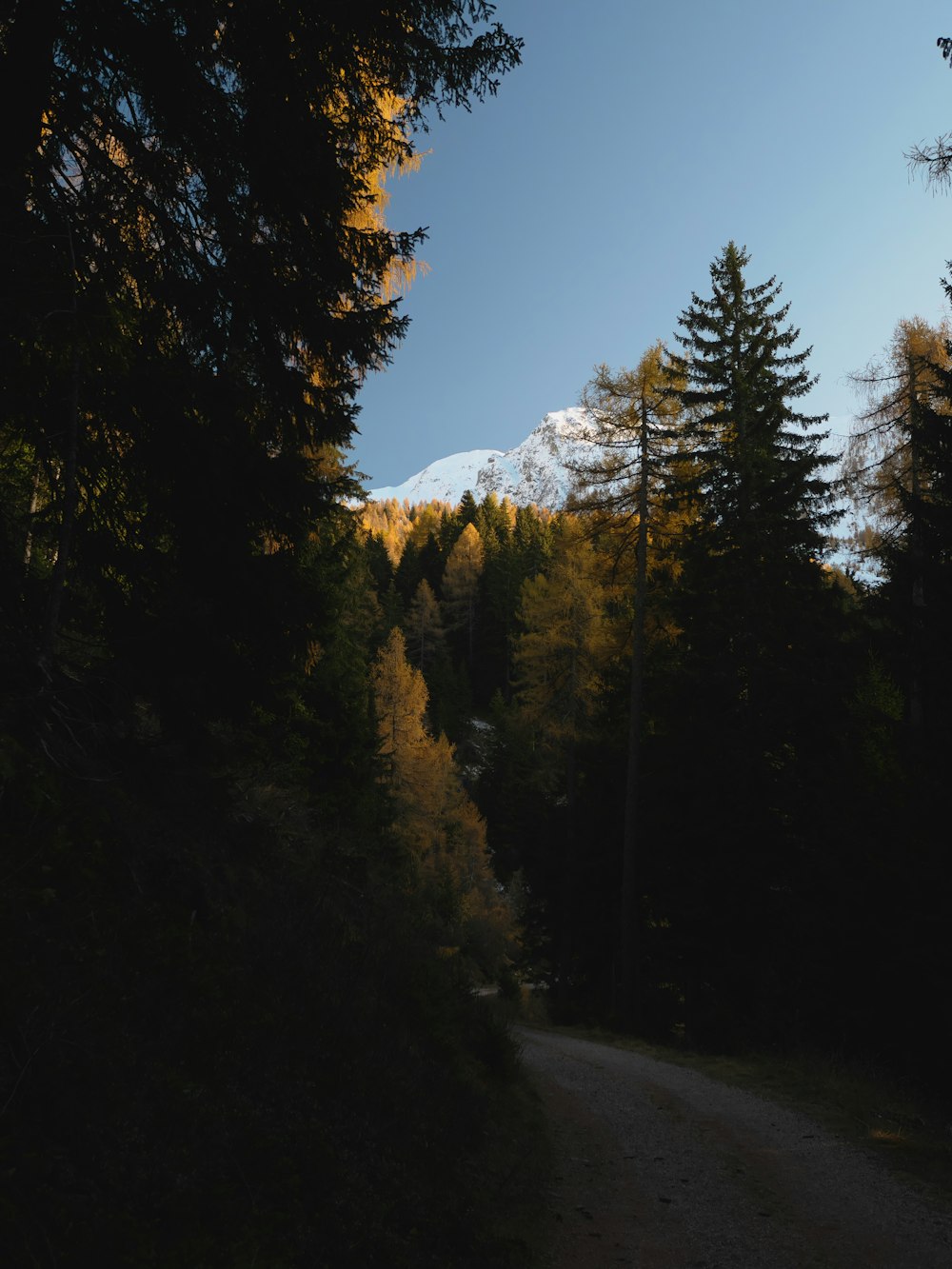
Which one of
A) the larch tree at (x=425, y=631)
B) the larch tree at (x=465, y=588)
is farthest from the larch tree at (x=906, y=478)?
the larch tree at (x=465, y=588)

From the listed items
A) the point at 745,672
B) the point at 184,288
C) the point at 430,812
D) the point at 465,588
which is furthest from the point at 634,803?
the point at 465,588

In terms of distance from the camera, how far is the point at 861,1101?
9.23 metres

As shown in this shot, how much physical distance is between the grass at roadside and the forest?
4.23ft

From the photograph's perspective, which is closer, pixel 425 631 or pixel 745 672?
pixel 745 672

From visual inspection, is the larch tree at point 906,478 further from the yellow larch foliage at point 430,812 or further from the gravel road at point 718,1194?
the yellow larch foliage at point 430,812

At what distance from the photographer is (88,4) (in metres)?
4.94

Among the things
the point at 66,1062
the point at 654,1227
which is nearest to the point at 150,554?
the point at 66,1062

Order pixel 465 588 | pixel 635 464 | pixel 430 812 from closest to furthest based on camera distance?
pixel 635 464
pixel 430 812
pixel 465 588

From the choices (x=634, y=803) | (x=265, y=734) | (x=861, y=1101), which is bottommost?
(x=861, y=1101)

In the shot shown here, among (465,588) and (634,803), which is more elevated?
(465,588)

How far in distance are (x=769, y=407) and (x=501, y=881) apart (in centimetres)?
4523

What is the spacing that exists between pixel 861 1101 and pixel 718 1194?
4.38m

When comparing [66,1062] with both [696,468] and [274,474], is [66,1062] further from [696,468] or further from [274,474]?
[696,468]

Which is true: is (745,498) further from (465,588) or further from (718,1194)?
(465,588)
